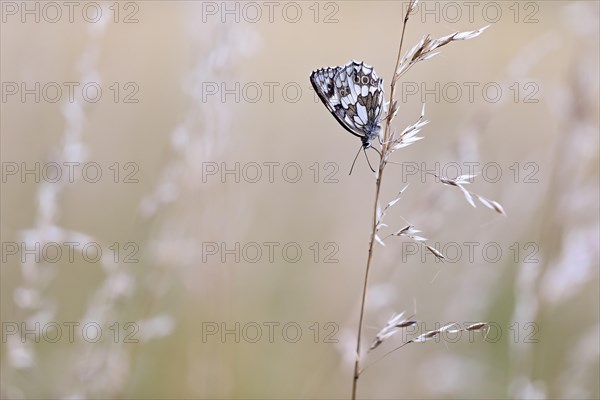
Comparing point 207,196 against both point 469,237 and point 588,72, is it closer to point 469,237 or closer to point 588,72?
point 469,237

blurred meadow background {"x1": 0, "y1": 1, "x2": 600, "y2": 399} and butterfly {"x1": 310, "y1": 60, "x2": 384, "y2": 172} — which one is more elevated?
butterfly {"x1": 310, "y1": 60, "x2": 384, "y2": 172}

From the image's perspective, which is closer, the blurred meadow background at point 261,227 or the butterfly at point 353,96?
the butterfly at point 353,96

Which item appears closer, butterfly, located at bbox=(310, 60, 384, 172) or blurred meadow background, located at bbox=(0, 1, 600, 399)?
butterfly, located at bbox=(310, 60, 384, 172)

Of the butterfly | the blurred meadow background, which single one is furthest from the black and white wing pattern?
the blurred meadow background

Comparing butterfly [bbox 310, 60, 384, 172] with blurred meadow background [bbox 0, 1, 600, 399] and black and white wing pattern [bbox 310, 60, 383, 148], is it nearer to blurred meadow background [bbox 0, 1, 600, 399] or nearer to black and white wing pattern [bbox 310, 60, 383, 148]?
black and white wing pattern [bbox 310, 60, 383, 148]

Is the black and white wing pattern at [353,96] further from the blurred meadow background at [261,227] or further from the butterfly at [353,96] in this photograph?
the blurred meadow background at [261,227]

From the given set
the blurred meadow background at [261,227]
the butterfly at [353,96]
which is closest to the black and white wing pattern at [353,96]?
the butterfly at [353,96]
